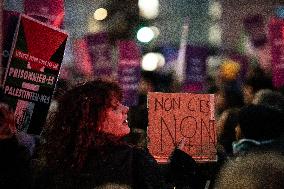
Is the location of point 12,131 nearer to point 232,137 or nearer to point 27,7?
→ point 27,7

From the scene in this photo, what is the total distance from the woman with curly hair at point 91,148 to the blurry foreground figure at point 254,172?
614mm

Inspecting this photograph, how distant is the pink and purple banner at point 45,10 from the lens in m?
5.42

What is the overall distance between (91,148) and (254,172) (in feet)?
3.42

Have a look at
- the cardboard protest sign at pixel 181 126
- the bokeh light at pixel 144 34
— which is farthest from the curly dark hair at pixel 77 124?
the bokeh light at pixel 144 34

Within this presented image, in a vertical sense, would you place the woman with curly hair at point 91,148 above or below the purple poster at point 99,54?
below

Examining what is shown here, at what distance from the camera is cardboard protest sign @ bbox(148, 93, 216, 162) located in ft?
13.4

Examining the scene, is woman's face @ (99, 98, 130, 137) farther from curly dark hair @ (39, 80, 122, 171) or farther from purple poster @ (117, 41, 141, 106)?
purple poster @ (117, 41, 141, 106)

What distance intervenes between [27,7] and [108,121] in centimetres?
284

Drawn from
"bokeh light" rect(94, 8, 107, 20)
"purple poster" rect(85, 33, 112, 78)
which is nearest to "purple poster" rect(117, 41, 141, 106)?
"purple poster" rect(85, 33, 112, 78)

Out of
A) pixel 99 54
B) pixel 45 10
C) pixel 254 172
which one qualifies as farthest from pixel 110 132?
pixel 99 54

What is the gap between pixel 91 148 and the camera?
9.48 ft

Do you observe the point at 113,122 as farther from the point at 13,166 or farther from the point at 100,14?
the point at 100,14

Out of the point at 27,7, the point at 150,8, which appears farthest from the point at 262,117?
the point at 150,8

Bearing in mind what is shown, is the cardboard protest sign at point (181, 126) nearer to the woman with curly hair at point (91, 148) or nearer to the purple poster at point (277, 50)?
the woman with curly hair at point (91, 148)
